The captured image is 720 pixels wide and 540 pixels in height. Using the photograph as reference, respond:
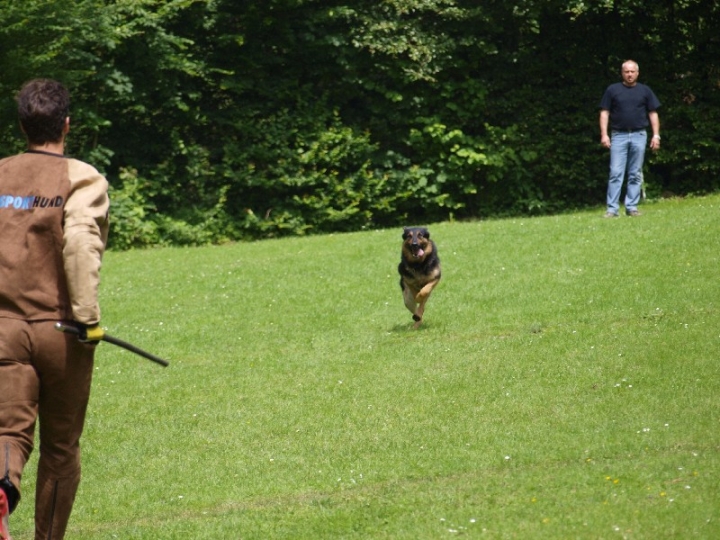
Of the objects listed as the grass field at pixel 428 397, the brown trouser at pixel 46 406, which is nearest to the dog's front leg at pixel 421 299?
the grass field at pixel 428 397

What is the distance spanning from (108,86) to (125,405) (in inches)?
538

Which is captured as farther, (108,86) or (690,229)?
(108,86)

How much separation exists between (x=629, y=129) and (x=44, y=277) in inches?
540

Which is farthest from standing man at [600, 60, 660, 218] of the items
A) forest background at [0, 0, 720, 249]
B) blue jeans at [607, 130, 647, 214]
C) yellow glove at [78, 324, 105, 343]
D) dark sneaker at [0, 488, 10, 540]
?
dark sneaker at [0, 488, 10, 540]

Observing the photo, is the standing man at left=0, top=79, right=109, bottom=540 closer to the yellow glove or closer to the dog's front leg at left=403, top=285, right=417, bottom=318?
the yellow glove

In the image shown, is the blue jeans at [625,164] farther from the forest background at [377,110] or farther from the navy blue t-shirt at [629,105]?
the forest background at [377,110]

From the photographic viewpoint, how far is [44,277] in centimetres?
549

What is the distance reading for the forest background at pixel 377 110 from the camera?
23.2 meters

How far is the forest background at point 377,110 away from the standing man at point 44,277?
17.5 meters

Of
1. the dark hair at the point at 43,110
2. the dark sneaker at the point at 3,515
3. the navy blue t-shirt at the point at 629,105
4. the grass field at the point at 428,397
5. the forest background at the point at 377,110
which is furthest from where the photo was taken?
the forest background at the point at 377,110

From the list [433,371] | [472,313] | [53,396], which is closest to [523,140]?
[472,313]

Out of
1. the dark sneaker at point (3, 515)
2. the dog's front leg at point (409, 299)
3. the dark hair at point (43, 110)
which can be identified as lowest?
the dog's front leg at point (409, 299)

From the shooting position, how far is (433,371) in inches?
412

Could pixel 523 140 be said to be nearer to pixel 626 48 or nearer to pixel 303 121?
pixel 626 48
